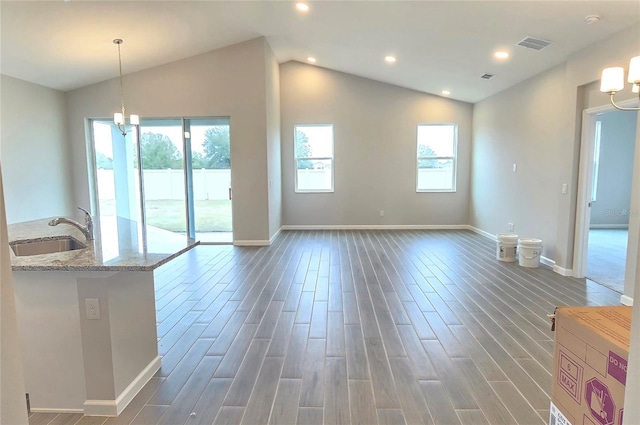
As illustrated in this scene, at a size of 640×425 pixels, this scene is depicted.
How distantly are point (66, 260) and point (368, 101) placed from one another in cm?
679

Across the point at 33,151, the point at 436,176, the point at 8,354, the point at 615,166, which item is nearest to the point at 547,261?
the point at 436,176

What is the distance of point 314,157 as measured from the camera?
7805 mm

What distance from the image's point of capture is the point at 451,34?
4.54 meters

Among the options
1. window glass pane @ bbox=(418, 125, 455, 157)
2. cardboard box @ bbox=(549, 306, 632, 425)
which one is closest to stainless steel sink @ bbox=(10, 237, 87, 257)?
cardboard box @ bbox=(549, 306, 632, 425)

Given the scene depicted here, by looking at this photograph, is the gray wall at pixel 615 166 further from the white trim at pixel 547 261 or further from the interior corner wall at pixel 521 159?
the white trim at pixel 547 261

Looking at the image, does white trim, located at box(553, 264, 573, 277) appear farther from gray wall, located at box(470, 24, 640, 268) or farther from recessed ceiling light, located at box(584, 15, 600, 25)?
recessed ceiling light, located at box(584, 15, 600, 25)

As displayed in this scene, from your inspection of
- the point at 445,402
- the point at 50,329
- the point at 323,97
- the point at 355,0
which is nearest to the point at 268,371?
the point at 445,402

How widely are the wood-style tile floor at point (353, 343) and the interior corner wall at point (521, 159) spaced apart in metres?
1.03

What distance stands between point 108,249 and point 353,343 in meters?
1.83

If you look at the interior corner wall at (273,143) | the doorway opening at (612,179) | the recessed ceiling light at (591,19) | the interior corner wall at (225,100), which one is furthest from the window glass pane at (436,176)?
the recessed ceiling light at (591,19)

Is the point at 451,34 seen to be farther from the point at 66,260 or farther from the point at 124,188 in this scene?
the point at 124,188

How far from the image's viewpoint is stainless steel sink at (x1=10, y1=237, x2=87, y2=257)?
250cm

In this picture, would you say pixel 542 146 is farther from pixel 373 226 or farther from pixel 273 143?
pixel 273 143

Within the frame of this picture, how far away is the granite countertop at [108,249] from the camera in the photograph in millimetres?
1755
